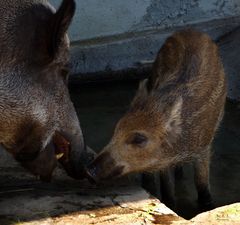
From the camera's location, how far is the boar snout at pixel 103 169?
610 cm

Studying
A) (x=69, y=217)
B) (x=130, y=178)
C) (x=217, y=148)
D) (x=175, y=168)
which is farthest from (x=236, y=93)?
(x=69, y=217)

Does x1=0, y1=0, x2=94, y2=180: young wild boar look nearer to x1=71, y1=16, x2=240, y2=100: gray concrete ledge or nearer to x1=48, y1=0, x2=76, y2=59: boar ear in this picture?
x1=48, y1=0, x2=76, y2=59: boar ear

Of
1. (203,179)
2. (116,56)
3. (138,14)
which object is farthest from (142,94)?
(138,14)

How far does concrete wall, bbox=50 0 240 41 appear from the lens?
29.8ft

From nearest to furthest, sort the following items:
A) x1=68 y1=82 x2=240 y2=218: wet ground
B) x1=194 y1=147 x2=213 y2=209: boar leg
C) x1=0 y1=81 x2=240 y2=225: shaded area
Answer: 1. x1=0 y1=81 x2=240 y2=225: shaded area
2. x1=194 y1=147 x2=213 y2=209: boar leg
3. x1=68 y1=82 x2=240 y2=218: wet ground

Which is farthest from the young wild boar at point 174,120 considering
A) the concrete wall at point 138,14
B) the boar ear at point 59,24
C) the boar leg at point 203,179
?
the concrete wall at point 138,14

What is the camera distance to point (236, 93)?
8.84 m

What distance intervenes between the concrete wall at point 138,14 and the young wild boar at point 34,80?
11.8ft

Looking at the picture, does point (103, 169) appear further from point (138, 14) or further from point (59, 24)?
point (138, 14)

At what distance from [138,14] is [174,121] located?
301 cm

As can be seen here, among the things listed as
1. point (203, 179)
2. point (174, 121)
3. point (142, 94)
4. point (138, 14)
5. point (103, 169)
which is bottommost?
point (203, 179)

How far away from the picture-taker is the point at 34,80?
5.29 m

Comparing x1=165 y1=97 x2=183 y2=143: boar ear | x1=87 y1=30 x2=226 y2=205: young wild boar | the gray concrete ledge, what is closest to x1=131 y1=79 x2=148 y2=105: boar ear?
x1=87 y1=30 x2=226 y2=205: young wild boar

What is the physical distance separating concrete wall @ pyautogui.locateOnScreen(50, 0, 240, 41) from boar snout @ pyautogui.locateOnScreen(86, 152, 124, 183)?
2.99 m
